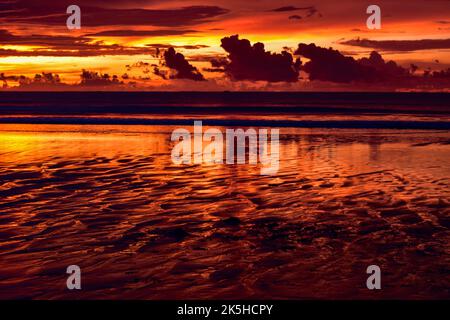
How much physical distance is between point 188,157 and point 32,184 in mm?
6787

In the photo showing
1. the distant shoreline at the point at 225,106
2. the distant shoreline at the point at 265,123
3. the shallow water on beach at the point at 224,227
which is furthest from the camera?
the distant shoreline at the point at 225,106

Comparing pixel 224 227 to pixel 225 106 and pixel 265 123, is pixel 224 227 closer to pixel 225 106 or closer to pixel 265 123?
pixel 265 123

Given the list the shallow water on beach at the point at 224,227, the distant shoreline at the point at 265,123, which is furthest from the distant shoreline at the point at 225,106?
the shallow water on beach at the point at 224,227

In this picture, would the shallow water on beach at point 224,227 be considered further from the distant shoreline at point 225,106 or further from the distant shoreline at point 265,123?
the distant shoreline at point 225,106

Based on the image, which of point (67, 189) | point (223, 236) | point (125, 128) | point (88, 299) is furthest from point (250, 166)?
point (125, 128)

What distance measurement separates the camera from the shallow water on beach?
784 cm

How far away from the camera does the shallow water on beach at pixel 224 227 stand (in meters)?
7.84

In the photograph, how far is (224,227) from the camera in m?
11.0

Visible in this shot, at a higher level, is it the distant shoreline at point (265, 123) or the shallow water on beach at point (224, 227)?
the distant shoreline at point (265, 123)

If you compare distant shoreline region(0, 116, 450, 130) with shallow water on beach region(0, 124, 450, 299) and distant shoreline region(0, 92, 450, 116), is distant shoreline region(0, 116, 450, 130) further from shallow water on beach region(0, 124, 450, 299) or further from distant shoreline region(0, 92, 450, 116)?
shallow water on beach region(0, 124, 450, 299)

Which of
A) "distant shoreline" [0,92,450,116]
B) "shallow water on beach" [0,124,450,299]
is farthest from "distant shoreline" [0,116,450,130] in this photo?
"shallow water on beach" [0,124,450,299]

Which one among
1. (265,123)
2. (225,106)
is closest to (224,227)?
(265,123)

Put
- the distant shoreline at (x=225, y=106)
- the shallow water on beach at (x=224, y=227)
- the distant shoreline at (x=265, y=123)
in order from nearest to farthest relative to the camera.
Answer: the shallow water on beach at (x=224, y=227) < the distant shoreline at (x=265, y=123) < the distant shoreline at (x=225, y=106)
